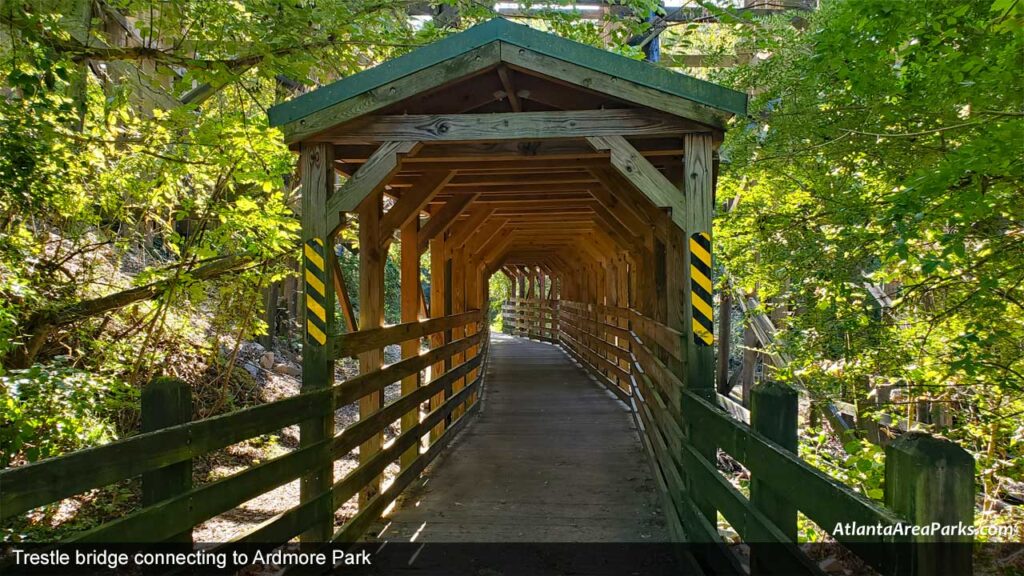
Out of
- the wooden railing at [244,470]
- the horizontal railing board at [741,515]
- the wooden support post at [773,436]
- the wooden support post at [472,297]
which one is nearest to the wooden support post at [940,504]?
the horizontal railing board at [741,515]

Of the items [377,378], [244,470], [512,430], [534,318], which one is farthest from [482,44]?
[534,318]

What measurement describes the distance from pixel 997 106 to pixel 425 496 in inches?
197

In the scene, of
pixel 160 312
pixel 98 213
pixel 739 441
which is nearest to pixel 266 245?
pixel 160 312

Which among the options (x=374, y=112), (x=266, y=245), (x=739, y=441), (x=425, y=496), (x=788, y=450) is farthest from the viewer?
(x=266, y=245)

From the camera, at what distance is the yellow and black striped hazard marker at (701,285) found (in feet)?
14.1

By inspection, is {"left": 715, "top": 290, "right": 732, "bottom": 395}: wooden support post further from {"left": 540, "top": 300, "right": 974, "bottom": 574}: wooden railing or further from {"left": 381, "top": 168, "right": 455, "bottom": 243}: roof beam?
{"left": 381, "top": 168, "right": 455, "bottom": 243}: roof beam

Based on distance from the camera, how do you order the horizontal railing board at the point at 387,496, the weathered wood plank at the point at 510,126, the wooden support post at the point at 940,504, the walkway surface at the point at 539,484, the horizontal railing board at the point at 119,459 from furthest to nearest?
the walkway surface at the point at 539,484, the weathered wood plank at the point at 510,126, the horizontal railing board at the point at 387,496, the horizontal railing board at the point at 119,459, the wooden support post at the point at 940,504

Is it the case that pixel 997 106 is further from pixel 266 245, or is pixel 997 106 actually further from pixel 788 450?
pixel 266 245

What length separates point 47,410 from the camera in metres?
4.90

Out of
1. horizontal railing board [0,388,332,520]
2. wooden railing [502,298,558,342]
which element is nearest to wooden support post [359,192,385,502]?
horizontal railing board [0,388,332,520]

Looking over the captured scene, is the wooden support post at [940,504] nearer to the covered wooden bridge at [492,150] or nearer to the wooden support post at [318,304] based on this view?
the covered wooden bridge at [492,150]

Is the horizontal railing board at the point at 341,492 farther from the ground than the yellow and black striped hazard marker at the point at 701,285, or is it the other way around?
the yellow and black striped hazard marker at the point at 701,285

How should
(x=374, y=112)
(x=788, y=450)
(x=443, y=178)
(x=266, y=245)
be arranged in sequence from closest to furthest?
(x=788, y=450) < (x=374, y=112) < (x=443, y=178) < (x=266, y=245)

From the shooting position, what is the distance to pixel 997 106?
4.59 metres
